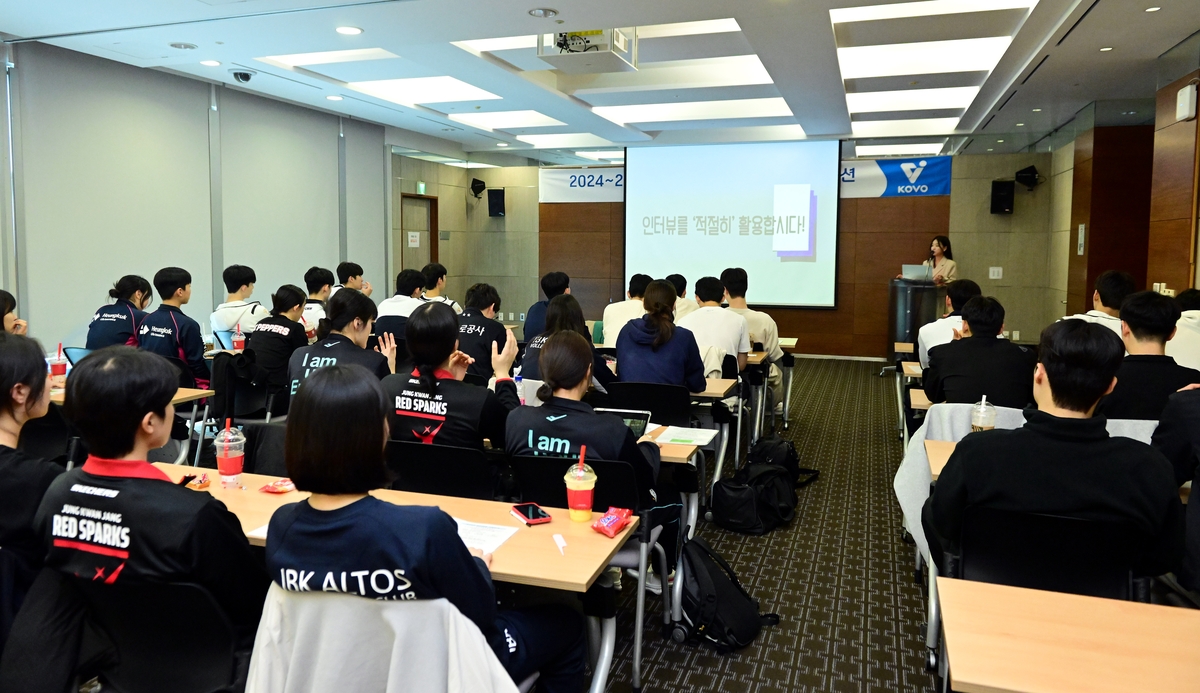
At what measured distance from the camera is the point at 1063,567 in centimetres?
218

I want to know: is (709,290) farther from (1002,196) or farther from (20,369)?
(1002,196)

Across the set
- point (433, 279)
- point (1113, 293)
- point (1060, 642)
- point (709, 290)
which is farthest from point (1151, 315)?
point (433, 279)

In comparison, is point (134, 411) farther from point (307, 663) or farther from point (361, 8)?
point (361, 8)

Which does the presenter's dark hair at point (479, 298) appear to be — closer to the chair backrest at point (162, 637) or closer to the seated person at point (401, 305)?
the seated person at point (401, 305)

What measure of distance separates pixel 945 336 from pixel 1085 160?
4.56m

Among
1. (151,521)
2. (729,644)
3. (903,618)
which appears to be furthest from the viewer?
(903,618)

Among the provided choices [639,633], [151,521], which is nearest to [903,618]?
[639,633]

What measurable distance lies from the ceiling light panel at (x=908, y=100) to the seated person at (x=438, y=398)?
288 inches

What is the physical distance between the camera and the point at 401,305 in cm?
700

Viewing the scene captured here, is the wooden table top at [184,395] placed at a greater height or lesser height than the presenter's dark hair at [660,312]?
lesser

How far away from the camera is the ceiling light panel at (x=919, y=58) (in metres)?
7.46

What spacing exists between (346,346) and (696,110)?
283 inches

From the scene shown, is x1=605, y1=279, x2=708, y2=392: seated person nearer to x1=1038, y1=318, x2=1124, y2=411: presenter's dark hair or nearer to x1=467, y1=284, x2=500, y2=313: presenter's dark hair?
x1=467, y1=284, x2=500, y2=313: presenter's dark hair

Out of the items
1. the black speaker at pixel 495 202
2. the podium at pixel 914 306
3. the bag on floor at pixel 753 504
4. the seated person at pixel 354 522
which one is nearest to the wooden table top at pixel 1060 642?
the seated person at pixel 354 522
